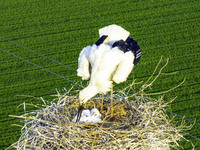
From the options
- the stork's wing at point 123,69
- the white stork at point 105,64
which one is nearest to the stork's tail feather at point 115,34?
the white stork at point 105,64

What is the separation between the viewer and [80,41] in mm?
6090

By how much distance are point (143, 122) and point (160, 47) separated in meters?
3.24

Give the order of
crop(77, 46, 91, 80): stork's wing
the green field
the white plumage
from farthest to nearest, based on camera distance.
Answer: the green field < crop(77, 46, 91, 80): stork's wing < the white plumage

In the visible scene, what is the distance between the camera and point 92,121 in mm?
2730

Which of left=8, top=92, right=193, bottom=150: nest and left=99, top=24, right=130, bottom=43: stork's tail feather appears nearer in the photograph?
left=8, top=92, right=193, bottom=150: nest

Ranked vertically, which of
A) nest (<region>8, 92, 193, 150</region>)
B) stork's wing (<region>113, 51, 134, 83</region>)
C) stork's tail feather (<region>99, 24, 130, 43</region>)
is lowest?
nest (<region>8, 92, 193, 150</region>)

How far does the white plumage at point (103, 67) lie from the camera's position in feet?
8.72

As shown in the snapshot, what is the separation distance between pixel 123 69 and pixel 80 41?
3491mm

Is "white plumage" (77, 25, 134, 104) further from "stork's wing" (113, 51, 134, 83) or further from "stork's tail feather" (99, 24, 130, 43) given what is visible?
"stork's tail feather" (99, 24, 130, 43)

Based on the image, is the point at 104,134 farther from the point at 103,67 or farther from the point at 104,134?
the point at 103,67

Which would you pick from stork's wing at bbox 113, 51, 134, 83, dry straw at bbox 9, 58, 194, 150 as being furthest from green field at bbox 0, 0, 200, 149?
stork's wing at bbox 113, 51, 134, 83

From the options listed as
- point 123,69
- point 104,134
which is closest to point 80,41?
point 123,69

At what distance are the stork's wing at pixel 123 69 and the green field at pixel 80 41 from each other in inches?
73.8

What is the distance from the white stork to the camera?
266 centimetres
